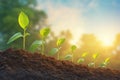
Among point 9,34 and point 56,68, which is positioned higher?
point 9,34

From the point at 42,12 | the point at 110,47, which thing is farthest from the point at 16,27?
the point at 110,47

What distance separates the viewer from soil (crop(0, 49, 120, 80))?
298cm

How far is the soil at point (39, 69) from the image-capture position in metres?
2.98

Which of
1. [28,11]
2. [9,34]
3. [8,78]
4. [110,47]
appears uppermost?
[28,11]

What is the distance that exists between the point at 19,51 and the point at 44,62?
304 mm

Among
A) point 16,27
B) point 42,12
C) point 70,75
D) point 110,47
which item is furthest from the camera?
point 42,12

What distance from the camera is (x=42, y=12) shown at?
23.5 m

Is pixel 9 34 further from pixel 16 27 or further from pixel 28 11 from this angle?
pixel 28 11

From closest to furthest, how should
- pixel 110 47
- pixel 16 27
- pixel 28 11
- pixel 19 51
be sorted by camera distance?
pixel 19 51 < pixel 110 47 < pixel 16 27 < pixel 28 11

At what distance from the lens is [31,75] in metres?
2.99

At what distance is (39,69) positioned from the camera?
3168 millimetres

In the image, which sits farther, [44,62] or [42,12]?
[42,12]

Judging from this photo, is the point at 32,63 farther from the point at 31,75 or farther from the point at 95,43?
the point at 95,43

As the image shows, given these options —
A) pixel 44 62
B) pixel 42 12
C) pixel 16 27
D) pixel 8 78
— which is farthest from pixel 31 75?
pixel 42 12
